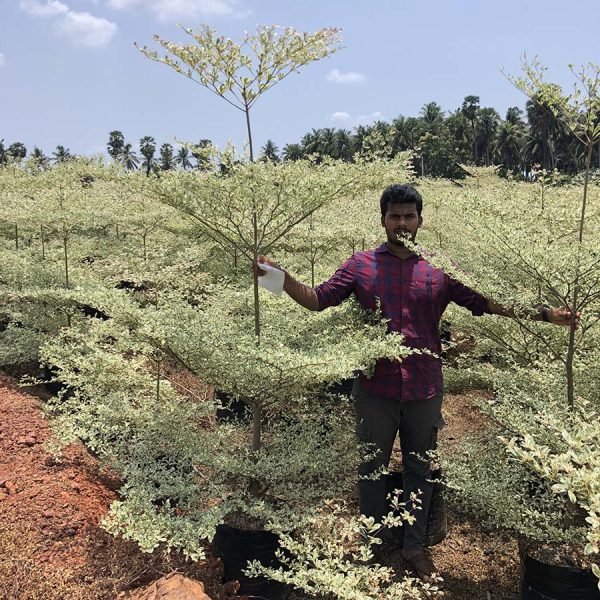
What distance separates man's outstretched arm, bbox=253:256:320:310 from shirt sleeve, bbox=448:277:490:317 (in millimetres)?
798

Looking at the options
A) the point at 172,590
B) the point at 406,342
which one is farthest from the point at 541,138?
the point at 172,590

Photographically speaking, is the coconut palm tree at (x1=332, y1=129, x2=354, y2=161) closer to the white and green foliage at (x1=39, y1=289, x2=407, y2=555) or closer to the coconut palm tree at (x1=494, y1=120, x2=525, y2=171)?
the coconut palm tree at (x1=494, y1=120, x2=525, y2=171)

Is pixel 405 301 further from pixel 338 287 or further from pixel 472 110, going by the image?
pixel 472 110

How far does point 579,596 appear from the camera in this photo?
2.45 metres

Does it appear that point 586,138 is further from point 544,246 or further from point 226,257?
point 226,257

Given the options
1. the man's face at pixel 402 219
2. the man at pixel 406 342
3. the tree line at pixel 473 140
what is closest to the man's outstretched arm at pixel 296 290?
the man at pixel 406 342

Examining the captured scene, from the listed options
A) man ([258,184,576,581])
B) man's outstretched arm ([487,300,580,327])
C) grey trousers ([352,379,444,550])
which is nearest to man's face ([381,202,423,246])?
man ([258,184,576,581])

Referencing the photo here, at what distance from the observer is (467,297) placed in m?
3.10

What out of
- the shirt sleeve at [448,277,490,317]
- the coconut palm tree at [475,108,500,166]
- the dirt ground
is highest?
the coconut palm tree at [475,108,500,166]

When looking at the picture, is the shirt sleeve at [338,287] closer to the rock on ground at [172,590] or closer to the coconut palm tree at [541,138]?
the rock on ground at [172,590]

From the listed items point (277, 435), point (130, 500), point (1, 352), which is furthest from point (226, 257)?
point (130, 500)

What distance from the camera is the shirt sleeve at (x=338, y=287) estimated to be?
10.1ft

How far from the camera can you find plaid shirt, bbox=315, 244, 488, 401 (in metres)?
3.00

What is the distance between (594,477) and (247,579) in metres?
1.82
